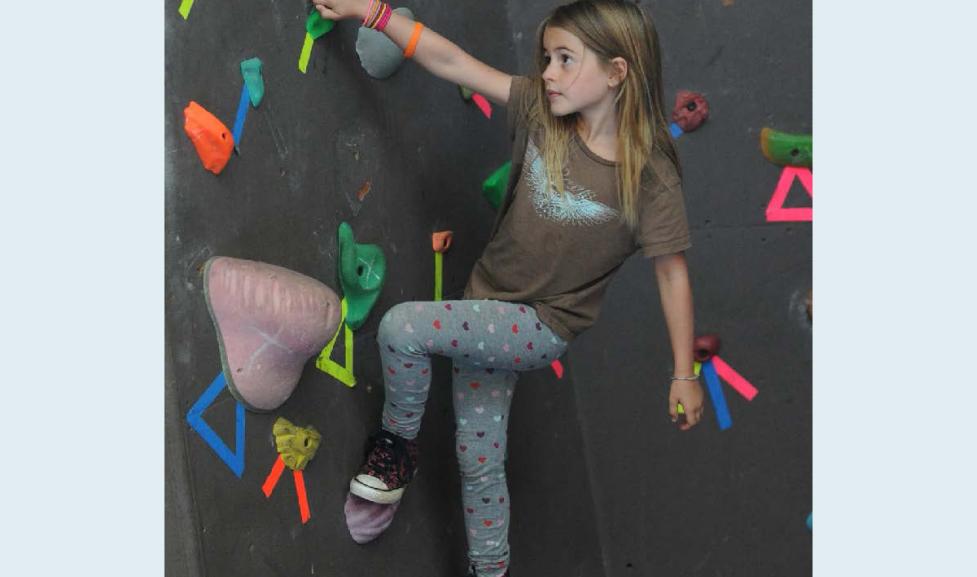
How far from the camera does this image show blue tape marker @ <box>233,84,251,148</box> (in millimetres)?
1931

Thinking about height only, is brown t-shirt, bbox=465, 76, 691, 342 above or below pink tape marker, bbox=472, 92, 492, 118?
below

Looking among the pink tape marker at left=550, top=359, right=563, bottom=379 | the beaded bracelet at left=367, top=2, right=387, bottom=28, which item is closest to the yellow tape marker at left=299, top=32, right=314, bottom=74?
the beaded bracelet at left=367, top=2, right=387, bottom=28

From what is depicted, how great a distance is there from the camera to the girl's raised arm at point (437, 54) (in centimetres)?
211

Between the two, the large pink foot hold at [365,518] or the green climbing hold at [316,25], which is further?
the large pink foot hold at [365,518]

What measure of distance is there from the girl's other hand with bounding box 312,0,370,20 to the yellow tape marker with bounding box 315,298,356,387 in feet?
1.50

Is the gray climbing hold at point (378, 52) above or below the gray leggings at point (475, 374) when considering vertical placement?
above

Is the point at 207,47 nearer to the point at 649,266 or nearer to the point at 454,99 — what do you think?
the point at 454,99

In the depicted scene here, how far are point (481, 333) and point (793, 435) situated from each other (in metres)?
0.99

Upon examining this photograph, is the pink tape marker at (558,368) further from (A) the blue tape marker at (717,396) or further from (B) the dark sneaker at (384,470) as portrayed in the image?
(B) the dark sneaker at (384,470)

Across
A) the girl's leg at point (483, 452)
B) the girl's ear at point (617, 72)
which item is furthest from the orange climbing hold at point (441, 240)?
the girl's ear at point (617, 72)

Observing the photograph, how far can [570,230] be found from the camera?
220 cm

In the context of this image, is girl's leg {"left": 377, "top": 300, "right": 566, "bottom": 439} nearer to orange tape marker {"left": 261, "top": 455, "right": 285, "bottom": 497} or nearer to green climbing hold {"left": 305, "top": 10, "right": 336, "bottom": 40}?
orange tape marker {"left": 261, "top": 455, "right": 285, "bottom": 497}

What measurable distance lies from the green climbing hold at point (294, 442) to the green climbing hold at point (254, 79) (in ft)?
1.59

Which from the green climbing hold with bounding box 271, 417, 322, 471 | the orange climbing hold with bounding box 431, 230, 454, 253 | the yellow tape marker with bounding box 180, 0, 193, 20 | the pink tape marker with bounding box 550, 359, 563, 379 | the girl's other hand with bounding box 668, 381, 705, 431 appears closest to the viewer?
the yellow tape marker with bounding box 180, 0, 193, 20
